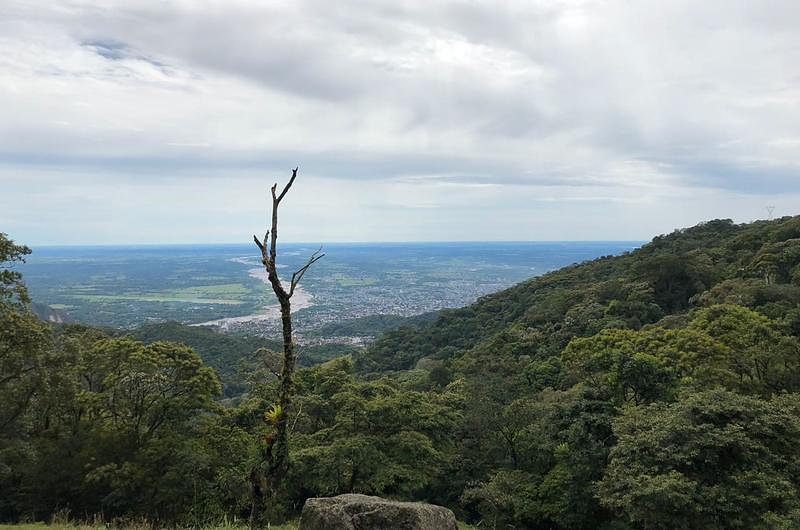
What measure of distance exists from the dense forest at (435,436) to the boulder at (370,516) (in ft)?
7.55

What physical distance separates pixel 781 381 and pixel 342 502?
14.3 meters

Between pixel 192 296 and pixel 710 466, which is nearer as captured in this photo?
pixel 710 466

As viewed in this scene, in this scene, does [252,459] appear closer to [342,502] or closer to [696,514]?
[342,502]

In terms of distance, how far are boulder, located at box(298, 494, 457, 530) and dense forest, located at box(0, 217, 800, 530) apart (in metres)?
2.30

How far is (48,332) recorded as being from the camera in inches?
466

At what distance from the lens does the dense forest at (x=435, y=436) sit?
9.57 meters

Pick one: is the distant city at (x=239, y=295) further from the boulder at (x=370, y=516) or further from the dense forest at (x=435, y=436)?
the boulder at (x=370, y=516)

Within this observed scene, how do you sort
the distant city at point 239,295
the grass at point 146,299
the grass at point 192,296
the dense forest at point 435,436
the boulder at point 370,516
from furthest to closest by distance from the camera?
the grass at point 192,296
the grass at point 146,299
the distant city at point 239,295
the dense forest at point 435,436
the boulder at point 370,516

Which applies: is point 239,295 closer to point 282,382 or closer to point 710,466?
point 710,466

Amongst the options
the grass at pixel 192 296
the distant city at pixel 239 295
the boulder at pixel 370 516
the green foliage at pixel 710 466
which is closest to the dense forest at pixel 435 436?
the green foliage at pixel 710 466

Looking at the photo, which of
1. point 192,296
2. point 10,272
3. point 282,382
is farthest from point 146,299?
point 282,382

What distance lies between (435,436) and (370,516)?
9730 millimetres

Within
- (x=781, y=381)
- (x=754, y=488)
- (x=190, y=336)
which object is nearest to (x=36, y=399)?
(x=754, y=488)

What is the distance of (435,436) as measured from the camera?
14.9m
